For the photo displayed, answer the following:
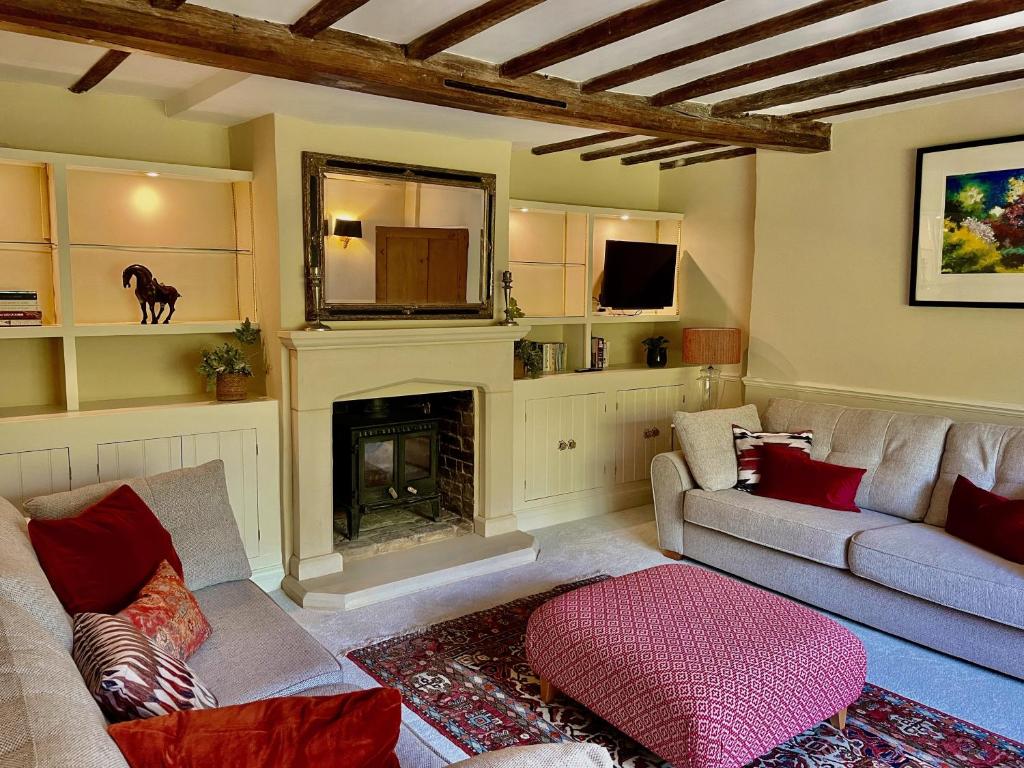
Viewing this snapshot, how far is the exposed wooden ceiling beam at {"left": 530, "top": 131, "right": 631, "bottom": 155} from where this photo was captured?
4662 mm

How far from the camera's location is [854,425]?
4258mm

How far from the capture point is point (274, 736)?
4.63 ft

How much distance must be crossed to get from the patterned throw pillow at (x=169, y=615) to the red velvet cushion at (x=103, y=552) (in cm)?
6

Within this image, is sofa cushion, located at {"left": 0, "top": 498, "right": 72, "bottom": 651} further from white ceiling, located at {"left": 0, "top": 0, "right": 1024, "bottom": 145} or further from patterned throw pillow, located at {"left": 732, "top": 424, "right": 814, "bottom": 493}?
patterned throw pillow, located at {"left": 732, "top": 424, "right": 814, "bottom": 493}

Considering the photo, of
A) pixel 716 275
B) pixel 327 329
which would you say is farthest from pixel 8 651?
pixel 716 275

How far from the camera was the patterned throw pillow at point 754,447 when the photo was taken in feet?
14.1

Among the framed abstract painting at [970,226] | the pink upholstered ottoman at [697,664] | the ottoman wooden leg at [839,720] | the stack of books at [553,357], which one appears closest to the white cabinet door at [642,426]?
the stack of books at [553,357]

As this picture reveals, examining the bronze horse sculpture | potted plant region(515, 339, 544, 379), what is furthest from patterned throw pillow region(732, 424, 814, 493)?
the bronze horse sculpture

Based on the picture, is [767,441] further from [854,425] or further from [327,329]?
[327,329]

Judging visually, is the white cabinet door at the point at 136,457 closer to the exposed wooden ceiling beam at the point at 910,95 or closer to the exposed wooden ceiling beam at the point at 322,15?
the exposed wooden ceiling beam at the point at 322,15

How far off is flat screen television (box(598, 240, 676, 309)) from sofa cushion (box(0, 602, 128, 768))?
4.39m

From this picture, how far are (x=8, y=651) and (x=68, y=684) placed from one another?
122 mm

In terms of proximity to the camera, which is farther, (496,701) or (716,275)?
(716,275)

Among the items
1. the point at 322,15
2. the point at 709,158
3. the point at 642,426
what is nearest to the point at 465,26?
the point at 322,15
